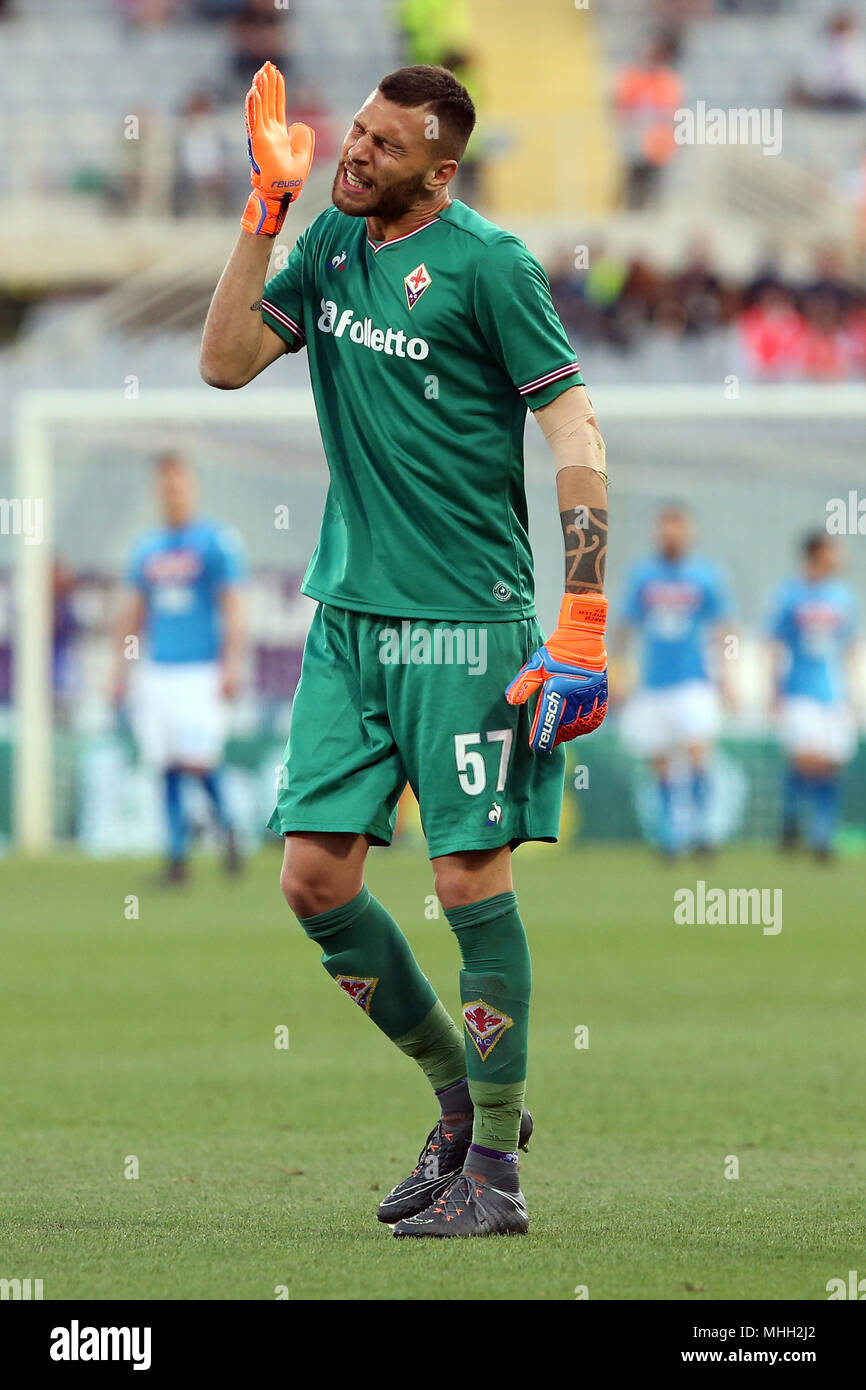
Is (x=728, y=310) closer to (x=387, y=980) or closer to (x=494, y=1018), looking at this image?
(x=387, y=980)

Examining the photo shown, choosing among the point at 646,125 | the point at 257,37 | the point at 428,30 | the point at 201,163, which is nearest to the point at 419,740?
the point at 201,163

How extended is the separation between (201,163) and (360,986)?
18.0 m

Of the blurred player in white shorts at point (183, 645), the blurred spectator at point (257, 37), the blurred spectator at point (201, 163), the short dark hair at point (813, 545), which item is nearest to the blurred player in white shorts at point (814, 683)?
the short dark hair at point (813, 545)

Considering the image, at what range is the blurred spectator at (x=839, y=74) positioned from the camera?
76.1ft

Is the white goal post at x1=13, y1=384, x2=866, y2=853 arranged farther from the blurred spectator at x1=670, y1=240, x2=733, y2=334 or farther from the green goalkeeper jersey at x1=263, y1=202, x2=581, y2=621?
the green goalkeeper jersey at x1=263, y1=202, x2=581, y2=621

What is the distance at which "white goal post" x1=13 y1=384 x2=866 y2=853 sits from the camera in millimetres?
15938

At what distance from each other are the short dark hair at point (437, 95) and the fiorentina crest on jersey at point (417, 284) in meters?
0.25

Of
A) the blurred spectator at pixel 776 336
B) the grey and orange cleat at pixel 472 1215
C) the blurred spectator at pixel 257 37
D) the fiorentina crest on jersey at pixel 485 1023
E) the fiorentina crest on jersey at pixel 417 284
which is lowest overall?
the grey and orange cleat at pixel 472 1215

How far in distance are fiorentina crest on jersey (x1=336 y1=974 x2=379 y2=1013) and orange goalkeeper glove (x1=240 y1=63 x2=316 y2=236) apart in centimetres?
152

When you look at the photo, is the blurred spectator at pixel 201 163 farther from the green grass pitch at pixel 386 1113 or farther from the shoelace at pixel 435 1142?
the shoelace at pixel 435 1142

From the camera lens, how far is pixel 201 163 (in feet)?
70.4

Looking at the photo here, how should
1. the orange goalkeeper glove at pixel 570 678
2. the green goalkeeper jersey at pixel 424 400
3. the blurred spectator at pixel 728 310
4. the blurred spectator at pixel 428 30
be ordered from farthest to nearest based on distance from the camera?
the blurred spectator at pixel 428 30 < the blurred spectator at pixel 728 310 < the green goalkeeper jersey at pixel 424 400 < the orange goalkeeper glove at pixel 570 678

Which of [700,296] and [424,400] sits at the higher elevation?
[700,296]

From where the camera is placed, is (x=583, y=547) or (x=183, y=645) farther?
(x=183, y=645)
